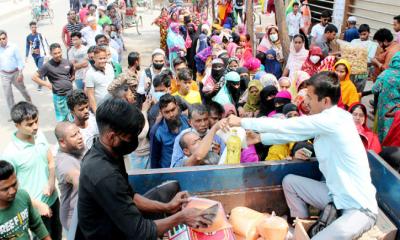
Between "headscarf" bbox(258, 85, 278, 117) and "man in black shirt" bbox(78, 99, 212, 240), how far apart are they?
297cm

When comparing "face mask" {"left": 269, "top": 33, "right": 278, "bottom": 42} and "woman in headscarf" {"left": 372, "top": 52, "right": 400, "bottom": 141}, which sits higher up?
"face mask" {"left": 269, "top": 33, "right": 278, "bottom": 42}

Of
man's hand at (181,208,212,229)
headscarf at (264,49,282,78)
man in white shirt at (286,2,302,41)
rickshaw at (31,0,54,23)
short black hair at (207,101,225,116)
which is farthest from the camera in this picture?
rickshaw at (31,0,54,23)

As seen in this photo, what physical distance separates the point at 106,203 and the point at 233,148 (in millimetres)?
1450

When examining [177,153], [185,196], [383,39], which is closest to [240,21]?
[383,39]

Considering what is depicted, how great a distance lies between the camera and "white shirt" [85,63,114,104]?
4.88 m

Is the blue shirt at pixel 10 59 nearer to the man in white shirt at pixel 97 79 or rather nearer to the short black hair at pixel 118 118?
the man in white shirt at pixel 97 79

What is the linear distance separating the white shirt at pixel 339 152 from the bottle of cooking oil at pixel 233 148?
0.43 meters

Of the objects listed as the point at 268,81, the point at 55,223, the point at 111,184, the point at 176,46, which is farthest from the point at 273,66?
the point at 111,184

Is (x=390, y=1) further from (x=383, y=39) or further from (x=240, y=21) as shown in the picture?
(x=240, y=21)

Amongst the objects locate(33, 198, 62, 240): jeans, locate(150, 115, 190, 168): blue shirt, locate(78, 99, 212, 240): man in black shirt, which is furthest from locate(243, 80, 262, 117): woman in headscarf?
locate(78, 99, 212, 240): man in black shirt

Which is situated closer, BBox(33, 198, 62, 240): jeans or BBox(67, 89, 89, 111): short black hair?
BBox(33, 198, 62, 240): jeans

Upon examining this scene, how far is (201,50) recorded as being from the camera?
8438 mm

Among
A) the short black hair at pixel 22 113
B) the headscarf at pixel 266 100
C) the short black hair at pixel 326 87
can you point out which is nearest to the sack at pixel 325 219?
the short black hair at pixel 326 87

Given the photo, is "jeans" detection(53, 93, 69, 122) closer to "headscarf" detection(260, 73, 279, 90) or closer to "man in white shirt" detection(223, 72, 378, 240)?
"headscarf" detection(260, 73, 279, 90)
